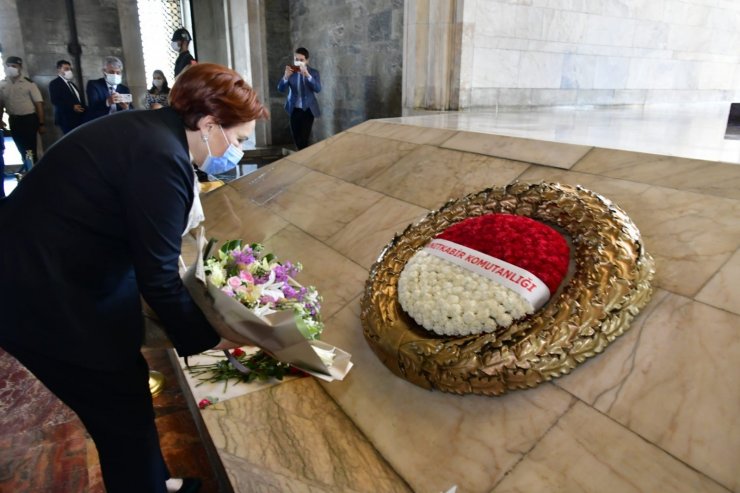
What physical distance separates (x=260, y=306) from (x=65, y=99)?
6.67 meters

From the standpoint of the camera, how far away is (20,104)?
761 centimetres

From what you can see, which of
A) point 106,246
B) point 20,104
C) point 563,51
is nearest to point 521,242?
point 106,246

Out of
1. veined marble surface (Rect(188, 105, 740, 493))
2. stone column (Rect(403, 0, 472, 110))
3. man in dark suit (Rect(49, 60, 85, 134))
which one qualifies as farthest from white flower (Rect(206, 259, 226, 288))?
man in dark suit (Rect(49, 60, 85, 134))

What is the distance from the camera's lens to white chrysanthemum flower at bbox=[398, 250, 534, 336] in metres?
1.84

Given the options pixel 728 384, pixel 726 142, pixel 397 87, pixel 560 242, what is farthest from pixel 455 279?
pixel 397 87

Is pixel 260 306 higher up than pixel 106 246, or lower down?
lower down

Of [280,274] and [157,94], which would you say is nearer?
[280,274]

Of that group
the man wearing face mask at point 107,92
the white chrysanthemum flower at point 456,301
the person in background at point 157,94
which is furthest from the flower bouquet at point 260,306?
the person in background at point 157,94

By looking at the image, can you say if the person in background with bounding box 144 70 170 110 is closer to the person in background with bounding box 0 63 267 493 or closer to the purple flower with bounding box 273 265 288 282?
the purple flower with bounding box 273 265 288 282

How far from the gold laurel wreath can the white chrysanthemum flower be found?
4cm

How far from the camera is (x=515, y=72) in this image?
6.95 meters

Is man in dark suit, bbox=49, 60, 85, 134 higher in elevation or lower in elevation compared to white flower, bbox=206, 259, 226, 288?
higher

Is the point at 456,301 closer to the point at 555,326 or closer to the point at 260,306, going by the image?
the point at 555,326

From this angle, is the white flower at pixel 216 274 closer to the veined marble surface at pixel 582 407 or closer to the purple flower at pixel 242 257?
the purple flower at pixel 242 257
